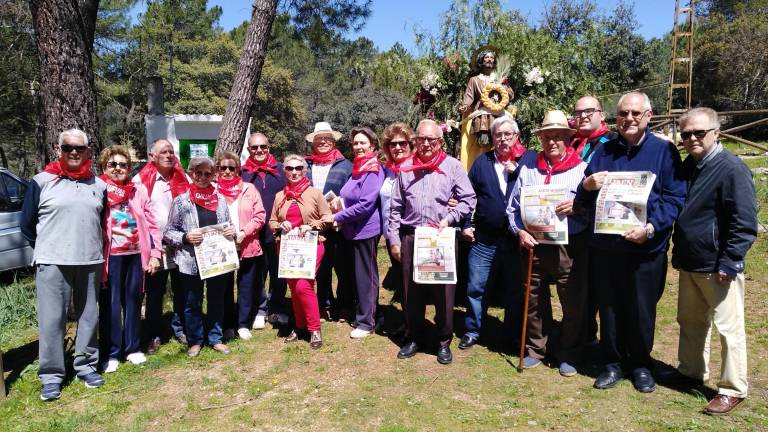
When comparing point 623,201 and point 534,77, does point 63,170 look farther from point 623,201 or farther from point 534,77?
point 534,77

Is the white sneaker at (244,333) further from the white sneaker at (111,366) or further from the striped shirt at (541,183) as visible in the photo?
the striped shirt at (541,183)

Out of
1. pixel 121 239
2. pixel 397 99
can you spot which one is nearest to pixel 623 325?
pixel 121 239

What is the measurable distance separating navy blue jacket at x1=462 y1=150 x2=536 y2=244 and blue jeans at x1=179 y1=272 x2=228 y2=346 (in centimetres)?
234

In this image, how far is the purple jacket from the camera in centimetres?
500

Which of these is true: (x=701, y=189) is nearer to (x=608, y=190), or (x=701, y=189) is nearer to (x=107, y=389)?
(x=608, y=190)

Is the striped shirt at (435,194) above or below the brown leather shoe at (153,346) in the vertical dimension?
above

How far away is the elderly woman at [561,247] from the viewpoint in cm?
406

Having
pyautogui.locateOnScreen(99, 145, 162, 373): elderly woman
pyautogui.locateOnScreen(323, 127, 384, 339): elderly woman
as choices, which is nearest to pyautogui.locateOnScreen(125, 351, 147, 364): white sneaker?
pyautogui.locateOnScreen(99, 145, 162, 373): elderly woman

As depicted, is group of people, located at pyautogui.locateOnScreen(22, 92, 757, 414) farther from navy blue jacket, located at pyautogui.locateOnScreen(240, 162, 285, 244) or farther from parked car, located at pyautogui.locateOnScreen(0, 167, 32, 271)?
parked car, located at pyautogui.locateOnScreen(0, 167, 32, 271)

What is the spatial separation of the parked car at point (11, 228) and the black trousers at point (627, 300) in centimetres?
814

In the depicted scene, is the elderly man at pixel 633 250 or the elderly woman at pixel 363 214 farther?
the elderly woman at pixel 363 214

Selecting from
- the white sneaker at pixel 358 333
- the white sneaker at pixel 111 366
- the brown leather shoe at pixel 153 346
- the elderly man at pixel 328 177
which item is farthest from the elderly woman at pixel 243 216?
the white sneaker at pixel 111 366

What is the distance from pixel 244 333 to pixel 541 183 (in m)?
3.25

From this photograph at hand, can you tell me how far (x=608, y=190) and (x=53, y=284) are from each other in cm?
416
